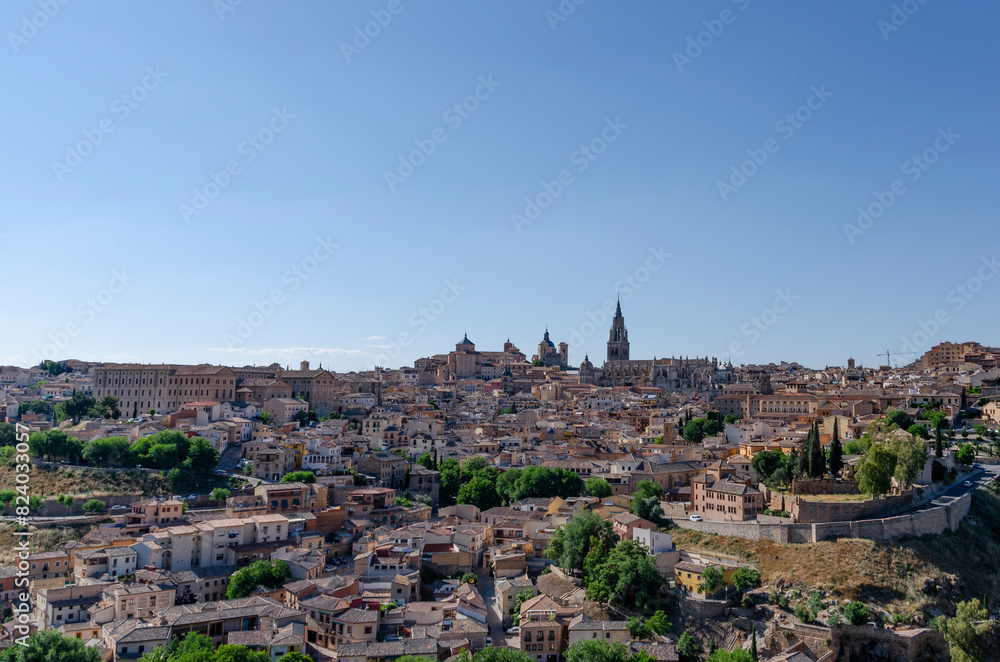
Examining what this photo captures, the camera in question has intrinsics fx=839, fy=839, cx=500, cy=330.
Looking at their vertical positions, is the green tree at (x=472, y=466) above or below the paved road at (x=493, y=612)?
above

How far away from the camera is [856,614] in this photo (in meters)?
27.3

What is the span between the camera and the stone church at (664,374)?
300 ft

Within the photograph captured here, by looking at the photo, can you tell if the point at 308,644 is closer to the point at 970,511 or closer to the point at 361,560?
the point at 361,560

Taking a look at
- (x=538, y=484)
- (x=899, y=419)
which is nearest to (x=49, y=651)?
(x=538, y=484)

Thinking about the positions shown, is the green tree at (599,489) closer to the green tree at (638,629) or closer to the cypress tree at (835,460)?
the cypress tree at (835,460)

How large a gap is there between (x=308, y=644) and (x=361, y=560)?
18.3ft

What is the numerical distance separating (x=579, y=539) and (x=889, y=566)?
37.0ft

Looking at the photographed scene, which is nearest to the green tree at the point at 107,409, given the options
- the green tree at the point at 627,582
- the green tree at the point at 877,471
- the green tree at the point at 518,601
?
the green tree at the point at 518,601

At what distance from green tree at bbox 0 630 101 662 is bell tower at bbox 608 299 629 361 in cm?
9429

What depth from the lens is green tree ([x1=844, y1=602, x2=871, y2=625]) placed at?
89.6ft

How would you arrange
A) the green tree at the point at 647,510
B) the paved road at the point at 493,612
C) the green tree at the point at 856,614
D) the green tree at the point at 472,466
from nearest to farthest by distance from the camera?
the paved road at the point at 493,612 → the green tree at the point at 856,614 → the green tree at the point at 647,510 → the green tree at the point at 472,466

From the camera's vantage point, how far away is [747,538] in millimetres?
32812

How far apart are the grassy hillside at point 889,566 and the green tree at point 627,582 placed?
4.40m

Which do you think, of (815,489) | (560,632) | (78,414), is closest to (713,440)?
(815,489)
